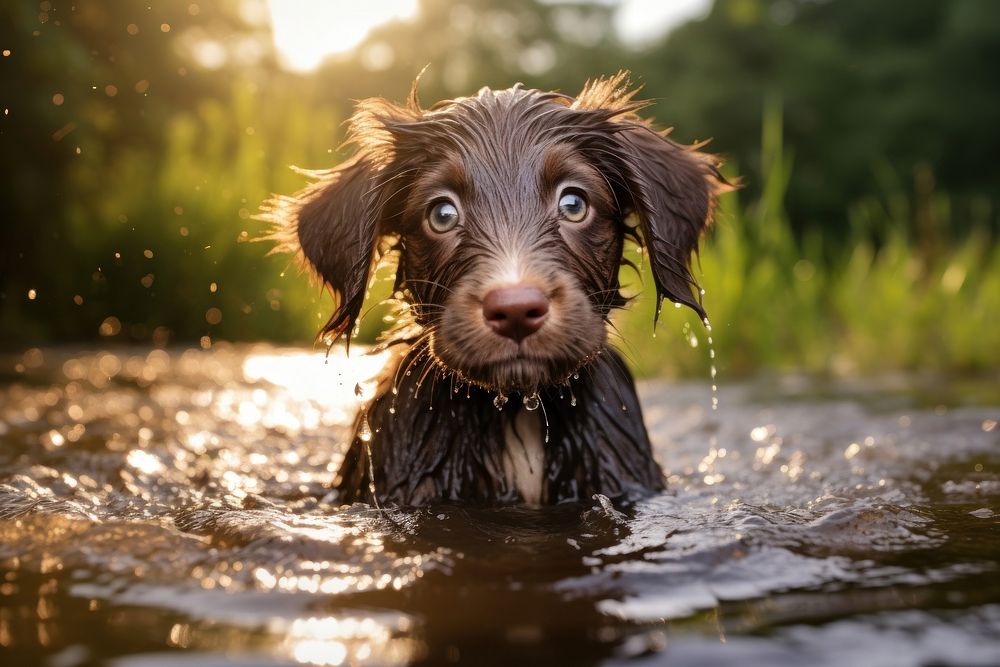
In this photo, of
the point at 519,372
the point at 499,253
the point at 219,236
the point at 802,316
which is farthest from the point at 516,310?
the point at 219,236

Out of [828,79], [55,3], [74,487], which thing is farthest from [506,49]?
[74,487]

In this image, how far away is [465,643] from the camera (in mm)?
2408

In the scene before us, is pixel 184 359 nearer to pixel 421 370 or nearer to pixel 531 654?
pixel 421 370

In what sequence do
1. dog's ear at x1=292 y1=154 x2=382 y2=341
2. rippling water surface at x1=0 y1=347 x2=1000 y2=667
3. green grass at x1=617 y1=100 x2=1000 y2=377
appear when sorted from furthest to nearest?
green grass at x1=617 y1=100 x2=1000 y2=377 < dog's ear at x1=292 y1=154 x2=382 y2=341 < rippling water surface at x1=0 y1=347 x2=1000 y2=667

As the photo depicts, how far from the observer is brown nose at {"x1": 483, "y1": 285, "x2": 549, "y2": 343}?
350 centimetres

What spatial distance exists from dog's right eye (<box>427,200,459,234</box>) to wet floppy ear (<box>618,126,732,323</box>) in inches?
30.3

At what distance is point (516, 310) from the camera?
3512 mm

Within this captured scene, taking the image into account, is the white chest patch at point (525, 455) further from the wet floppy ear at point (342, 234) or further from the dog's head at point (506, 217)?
the wet floppy ear at point (342, 234)

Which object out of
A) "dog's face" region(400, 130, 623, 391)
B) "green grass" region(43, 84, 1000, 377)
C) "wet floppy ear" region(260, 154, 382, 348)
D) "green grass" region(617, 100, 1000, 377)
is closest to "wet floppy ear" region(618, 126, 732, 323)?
"dog's face" region(400, 130, 623, 391)

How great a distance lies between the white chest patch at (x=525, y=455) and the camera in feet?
14.1

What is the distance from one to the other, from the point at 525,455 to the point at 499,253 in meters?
0.93

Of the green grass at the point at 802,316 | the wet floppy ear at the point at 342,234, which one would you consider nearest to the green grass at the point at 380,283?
the green grass at the point at 802,316

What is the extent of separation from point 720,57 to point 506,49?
11593 millimetres

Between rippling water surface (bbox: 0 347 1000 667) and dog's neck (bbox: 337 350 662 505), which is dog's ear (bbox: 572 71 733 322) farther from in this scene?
rippling water surface (bbox: 0 347 1000 667)
